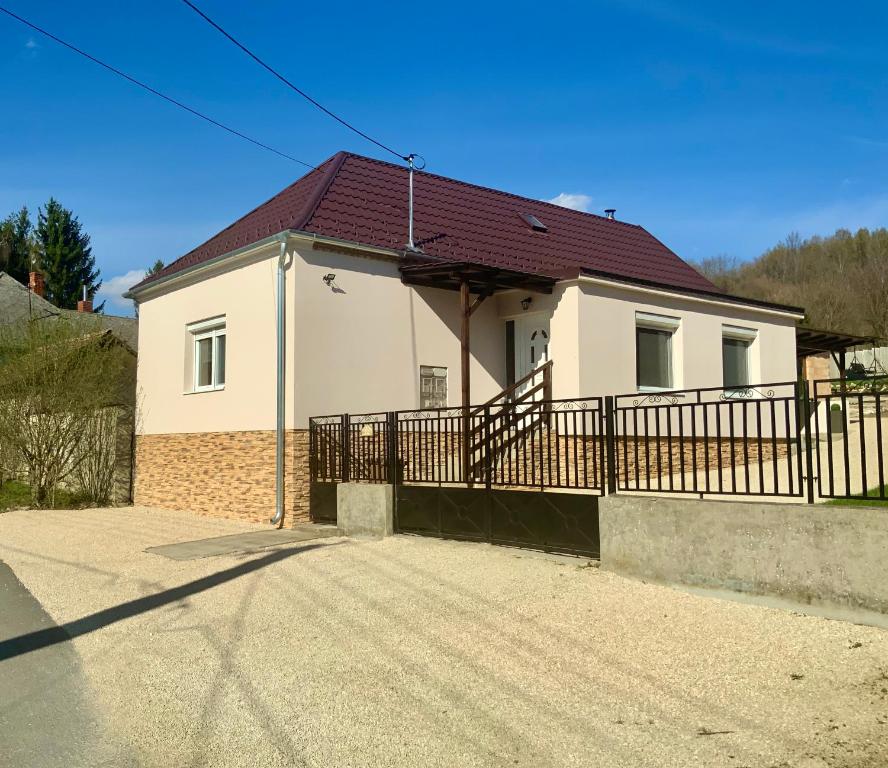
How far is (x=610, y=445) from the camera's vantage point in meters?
7.70

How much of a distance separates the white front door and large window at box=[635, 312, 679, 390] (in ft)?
5.69

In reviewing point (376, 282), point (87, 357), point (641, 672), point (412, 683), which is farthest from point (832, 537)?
point (87, 357)

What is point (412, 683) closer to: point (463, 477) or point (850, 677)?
point (850, 677)

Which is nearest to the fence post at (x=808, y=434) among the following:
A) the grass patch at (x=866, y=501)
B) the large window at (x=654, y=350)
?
the grass patch at (x=866, y=501)

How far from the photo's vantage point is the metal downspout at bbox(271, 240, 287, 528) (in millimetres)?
12227

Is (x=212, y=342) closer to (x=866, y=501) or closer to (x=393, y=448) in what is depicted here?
(x=393, y=448)

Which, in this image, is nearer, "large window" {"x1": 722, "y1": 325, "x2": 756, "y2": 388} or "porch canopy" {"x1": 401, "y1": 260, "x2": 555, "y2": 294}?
"porch canopy" {"x1": 401, "y1": 260, "x2": 555, "y2": 294}

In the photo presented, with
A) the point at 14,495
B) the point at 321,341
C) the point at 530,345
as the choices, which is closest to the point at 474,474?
the point at 321,341

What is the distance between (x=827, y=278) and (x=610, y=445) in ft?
138

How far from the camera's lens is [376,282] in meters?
13.6

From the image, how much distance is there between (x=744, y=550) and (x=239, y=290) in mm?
10224

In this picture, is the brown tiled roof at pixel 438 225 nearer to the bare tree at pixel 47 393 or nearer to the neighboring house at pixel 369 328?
the neighboring house at pixel 369 328

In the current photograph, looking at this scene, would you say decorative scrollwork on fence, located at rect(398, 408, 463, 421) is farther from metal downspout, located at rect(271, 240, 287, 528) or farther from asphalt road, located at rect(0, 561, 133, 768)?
asphalt road, located at rect(0, 561, 133, 768)

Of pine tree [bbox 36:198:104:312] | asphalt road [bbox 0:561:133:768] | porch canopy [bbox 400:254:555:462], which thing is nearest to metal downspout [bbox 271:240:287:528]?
porch canopy [bbox 400:254:555:462]
